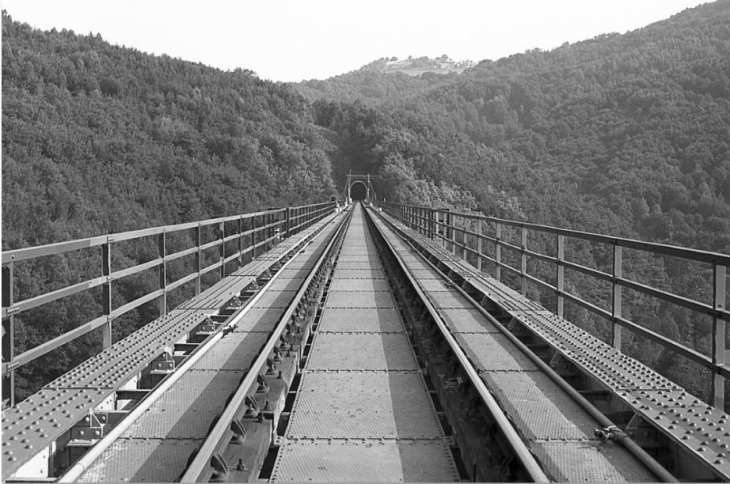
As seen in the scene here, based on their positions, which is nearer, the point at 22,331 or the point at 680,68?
the point at 22,331

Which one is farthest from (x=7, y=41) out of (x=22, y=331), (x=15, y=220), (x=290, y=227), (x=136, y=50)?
(x=290, y=227)

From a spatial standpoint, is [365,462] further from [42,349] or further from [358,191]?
[358,191]

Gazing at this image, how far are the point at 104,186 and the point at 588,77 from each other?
11159cm

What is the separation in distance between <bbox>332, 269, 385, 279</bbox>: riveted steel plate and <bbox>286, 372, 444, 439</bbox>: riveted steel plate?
24.7ft

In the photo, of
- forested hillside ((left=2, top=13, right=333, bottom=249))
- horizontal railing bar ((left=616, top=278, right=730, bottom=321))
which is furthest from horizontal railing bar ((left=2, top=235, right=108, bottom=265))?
forested hillside ((left=2, top=13, right=333, bottom=249))

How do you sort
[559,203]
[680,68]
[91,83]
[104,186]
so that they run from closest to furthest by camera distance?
[104,186]
[559,203]
[91,83]
[680,68]

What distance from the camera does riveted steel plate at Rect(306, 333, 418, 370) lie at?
6363 mm

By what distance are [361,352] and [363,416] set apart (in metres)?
1.97

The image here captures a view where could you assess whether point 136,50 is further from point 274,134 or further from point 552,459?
point 552,459

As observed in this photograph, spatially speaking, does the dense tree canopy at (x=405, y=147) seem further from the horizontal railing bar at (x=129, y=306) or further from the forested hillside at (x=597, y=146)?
the horizontal railing bar at (x=129, y=306)

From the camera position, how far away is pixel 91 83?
107 metres

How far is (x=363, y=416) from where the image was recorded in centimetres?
490

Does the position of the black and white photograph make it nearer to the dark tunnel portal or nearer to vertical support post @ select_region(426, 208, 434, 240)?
vertical support post @ select_region(426, 208, 434, 240)

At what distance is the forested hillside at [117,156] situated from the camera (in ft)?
121
